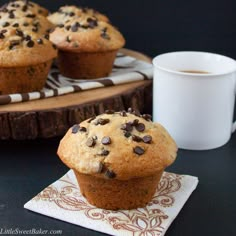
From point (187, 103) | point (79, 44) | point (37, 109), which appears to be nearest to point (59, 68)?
point (79, 44)

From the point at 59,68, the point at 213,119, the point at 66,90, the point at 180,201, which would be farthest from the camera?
the point at 59,68

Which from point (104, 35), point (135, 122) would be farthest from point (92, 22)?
point (135, 122)

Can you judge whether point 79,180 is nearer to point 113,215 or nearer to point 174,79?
point 113,215

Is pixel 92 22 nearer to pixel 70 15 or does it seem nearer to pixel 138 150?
pixel 70 15

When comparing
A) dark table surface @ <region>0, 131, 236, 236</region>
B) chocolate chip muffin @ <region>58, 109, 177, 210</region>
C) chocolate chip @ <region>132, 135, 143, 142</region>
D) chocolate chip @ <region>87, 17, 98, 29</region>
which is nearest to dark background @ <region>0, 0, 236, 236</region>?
dark table surface @ <region>0, 131, 236, 236</region>

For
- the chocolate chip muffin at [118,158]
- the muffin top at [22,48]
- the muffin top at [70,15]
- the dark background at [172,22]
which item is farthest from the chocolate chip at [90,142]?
the dark background at [172,22]

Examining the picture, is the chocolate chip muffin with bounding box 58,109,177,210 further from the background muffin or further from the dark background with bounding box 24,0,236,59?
the dark background with bounding box 24,0,236,59

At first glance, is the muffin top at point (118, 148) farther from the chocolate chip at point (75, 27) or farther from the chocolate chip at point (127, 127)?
the chocolate chip at point (75, 27)
